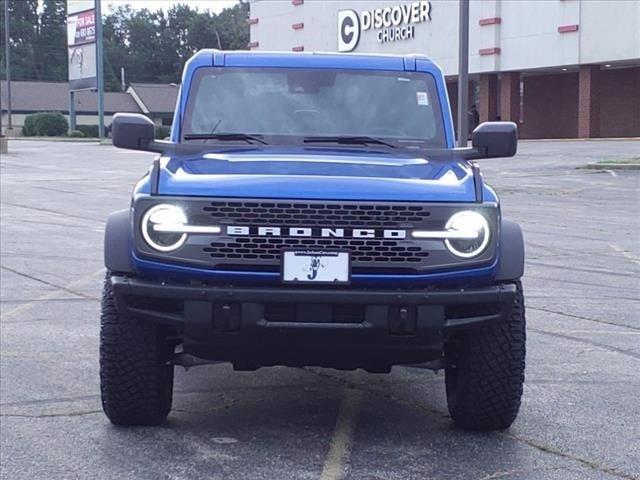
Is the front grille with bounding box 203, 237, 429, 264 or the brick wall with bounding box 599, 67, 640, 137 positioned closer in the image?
the front grille with bounding box 203, 237, 429, 264

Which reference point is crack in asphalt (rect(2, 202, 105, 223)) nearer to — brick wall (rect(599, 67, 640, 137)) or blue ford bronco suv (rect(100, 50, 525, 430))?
blue ford bronco suv (rect(100, 50, 525, 430))

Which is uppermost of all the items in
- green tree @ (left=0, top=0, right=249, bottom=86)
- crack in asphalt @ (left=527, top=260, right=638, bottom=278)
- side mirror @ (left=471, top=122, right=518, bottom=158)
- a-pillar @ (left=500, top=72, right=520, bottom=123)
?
green tree @ (left=0, top=0, right=249, bottom=86)

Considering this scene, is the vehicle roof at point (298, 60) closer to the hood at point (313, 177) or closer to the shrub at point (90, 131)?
the hood at point (313, 177)

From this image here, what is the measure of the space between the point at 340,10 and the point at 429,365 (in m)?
51.3

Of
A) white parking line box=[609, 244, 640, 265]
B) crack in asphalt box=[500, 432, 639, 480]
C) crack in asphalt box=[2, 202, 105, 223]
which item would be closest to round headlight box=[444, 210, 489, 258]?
crack in asphalt box=[500, 432, 639, 480]

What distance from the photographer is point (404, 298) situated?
15.3ft

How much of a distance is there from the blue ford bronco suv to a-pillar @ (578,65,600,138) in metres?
39.8

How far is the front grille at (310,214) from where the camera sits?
4.73 m

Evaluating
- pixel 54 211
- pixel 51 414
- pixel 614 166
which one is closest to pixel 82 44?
pixel 614 166

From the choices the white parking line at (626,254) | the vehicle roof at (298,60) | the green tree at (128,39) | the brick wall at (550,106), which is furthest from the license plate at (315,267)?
the green tree at (128,39)

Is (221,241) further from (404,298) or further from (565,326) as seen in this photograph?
(565,326)

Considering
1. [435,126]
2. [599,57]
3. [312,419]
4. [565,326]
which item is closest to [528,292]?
[565,326]

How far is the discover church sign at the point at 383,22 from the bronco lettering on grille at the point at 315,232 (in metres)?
46.3

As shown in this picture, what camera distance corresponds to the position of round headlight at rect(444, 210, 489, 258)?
4781mm
